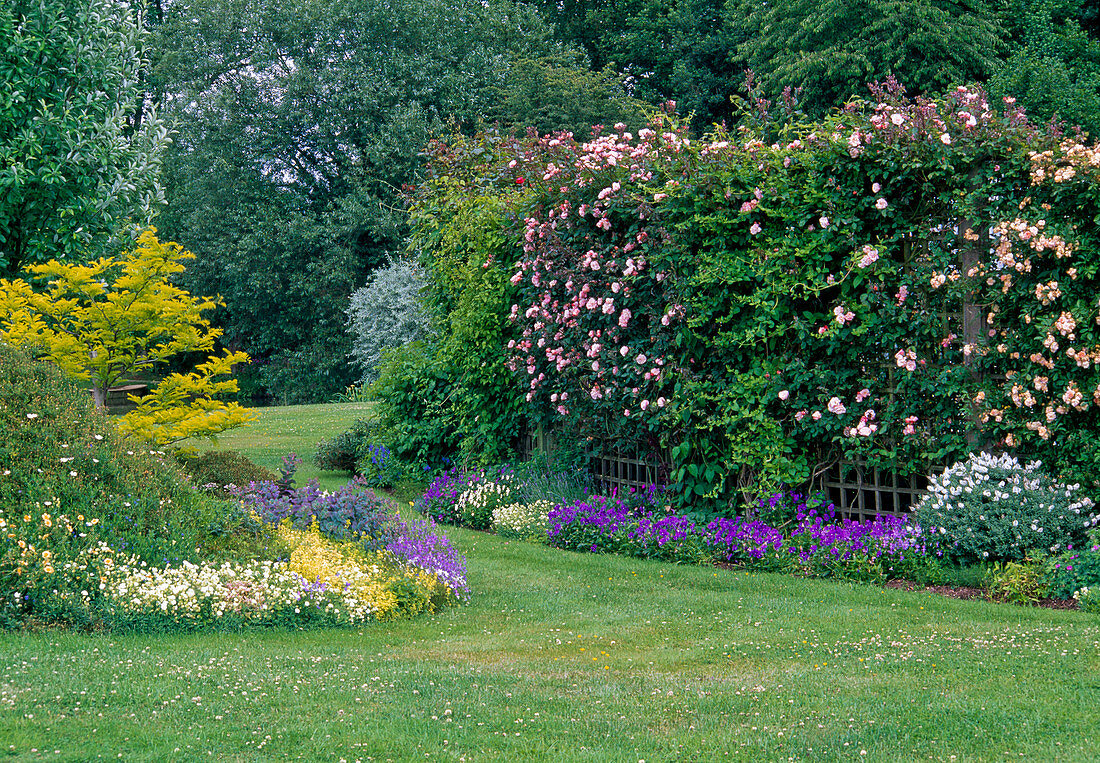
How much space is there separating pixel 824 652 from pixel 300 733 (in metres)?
2.70

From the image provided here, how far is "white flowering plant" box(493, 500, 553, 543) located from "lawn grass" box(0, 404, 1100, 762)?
2622 mm

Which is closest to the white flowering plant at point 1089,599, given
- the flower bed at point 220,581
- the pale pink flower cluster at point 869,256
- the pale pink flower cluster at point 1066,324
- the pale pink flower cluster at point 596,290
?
the pale pink flower cluster at point 1066,324

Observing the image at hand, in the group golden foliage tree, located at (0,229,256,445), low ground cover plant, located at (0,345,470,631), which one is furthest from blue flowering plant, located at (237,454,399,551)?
golden foliage tree, located at (0,229,256,445)

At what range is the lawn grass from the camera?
3.73m

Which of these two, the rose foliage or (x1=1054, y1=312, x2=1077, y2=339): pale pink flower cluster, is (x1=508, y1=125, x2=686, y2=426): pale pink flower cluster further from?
(x1=1054, y1=312, x2=1077, y2=339): pale pink flower cluster

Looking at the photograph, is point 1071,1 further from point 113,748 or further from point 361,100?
point 113,748

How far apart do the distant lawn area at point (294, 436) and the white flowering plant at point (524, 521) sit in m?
3.10

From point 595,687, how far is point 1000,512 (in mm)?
3605

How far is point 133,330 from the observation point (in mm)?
8172

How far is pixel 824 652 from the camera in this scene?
5.07 meters

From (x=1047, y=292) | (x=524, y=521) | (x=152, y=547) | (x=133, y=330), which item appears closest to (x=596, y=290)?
(x=524, y=521)

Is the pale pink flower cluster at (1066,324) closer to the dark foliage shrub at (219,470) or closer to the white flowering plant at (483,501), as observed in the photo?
the white flowering plant at (483,501)

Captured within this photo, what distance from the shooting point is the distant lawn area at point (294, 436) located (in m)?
13.5

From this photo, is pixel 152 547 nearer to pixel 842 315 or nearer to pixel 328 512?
pixel 328 512
